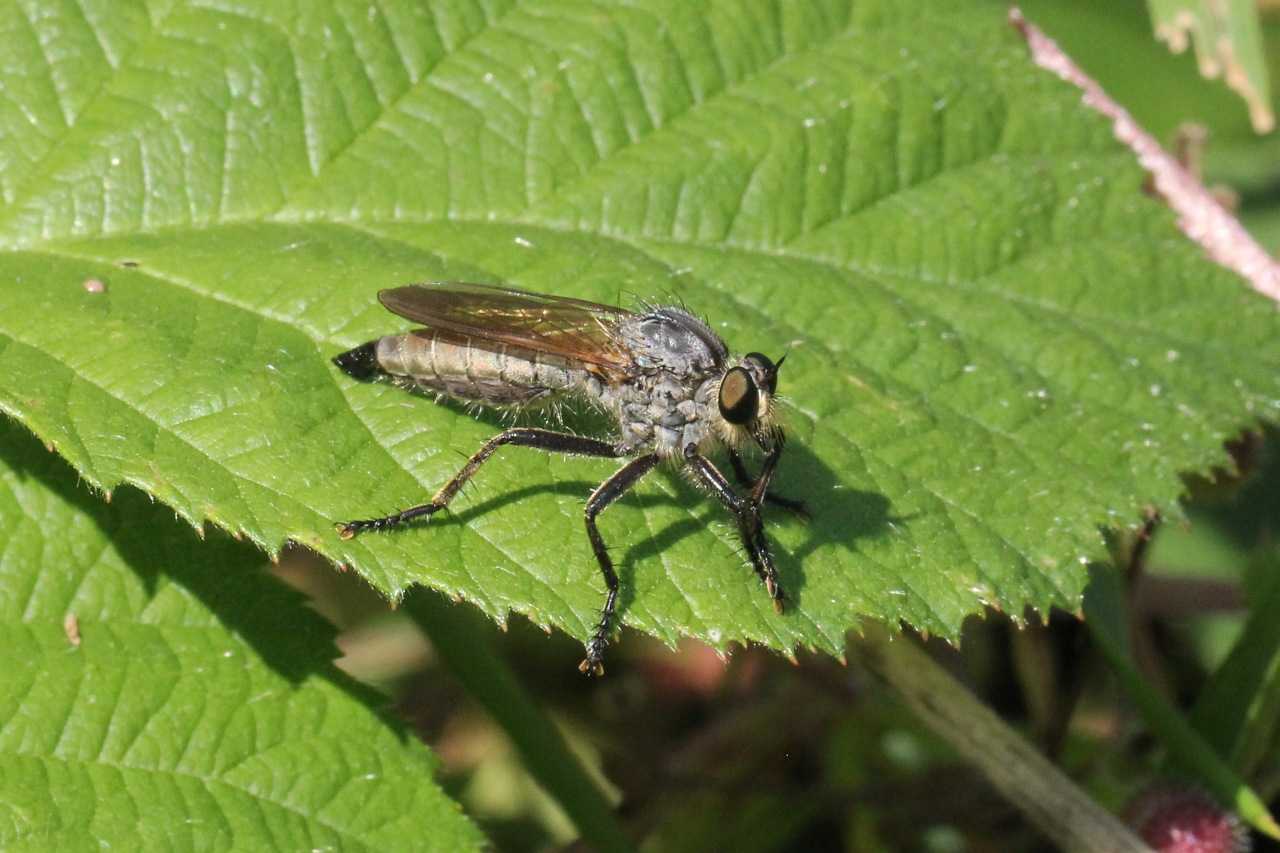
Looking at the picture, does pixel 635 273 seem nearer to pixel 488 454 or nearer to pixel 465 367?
pixel 465 367

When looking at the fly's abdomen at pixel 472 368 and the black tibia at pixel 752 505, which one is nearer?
the black tibia at pixel 752 505

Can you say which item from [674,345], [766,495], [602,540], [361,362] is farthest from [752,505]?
[361,362]

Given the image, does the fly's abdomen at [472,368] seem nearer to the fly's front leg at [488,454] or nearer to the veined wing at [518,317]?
the veined wing at [518,317]

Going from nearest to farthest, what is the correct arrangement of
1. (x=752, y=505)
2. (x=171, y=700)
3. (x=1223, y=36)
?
(x=171, y=700), (x=752, y=505), (x=1223, y=36)

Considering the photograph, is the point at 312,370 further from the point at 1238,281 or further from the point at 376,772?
the point at 1238,281

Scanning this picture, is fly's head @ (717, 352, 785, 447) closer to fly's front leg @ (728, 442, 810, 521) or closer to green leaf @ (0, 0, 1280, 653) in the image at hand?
fly's front leg @ (728, 442, 810, 521)

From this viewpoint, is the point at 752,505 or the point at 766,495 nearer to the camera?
the point at 752,505

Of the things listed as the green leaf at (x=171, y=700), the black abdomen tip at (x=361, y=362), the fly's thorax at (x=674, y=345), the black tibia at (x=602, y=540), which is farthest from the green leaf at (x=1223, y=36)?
the green leaf at (x=171, y=700)
